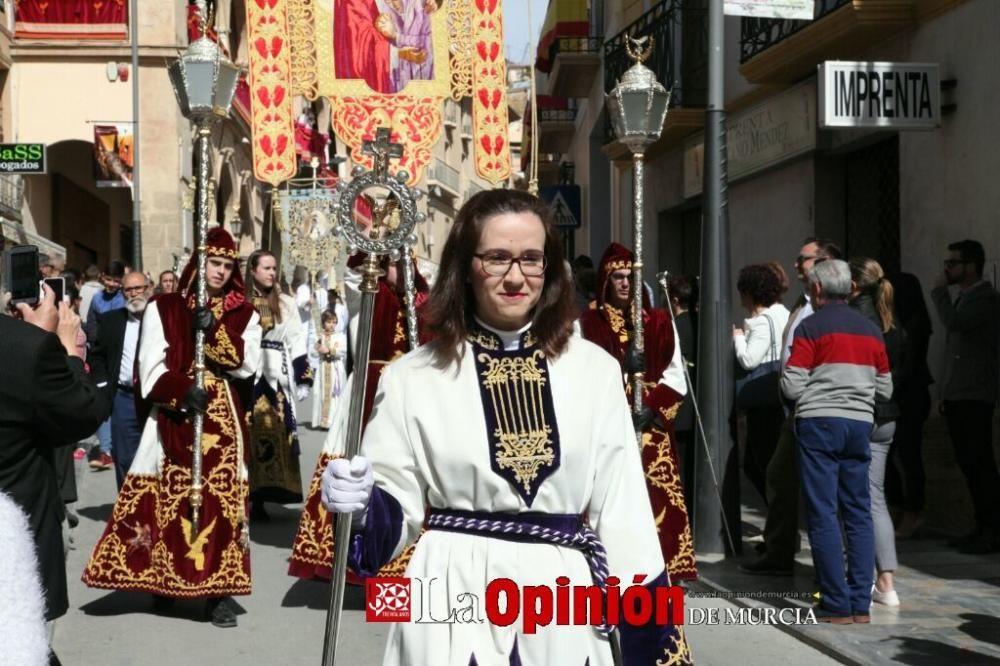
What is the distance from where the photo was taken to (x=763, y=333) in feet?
31.0

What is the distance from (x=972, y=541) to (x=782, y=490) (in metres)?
1.62

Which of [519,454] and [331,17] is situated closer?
[519,454]

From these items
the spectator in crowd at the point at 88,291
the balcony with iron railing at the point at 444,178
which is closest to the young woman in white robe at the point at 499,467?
the spectator in crowd at the point at 88,291

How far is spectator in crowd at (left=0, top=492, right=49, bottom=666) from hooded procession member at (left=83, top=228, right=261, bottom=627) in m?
5.07

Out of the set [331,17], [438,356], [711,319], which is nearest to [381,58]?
[331,17]

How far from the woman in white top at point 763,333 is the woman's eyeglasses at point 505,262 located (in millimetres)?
5927

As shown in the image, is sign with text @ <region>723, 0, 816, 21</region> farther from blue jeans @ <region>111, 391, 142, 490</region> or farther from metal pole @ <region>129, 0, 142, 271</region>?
metal pole @ <region>129, 0, 142, 271</region>

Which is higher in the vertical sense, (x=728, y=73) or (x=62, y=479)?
(x=728, y=73)

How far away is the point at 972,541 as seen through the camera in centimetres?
954

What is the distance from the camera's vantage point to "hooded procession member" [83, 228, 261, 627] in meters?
7.66

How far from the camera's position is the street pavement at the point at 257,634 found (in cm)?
698

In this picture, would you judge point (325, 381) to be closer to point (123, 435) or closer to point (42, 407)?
point (123, 435)

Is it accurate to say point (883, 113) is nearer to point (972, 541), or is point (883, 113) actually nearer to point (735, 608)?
point (972, 541)

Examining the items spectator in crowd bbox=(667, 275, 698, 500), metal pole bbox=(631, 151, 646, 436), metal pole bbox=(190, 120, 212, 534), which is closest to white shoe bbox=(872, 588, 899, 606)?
metal pole bbox=(631, 151, 646, 436)
